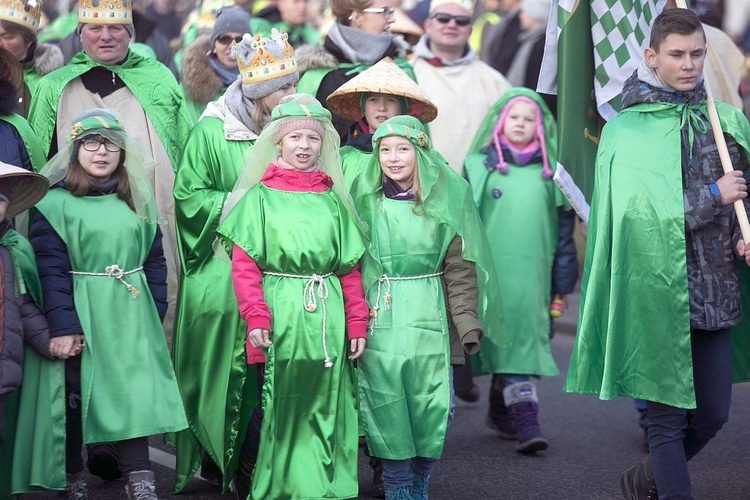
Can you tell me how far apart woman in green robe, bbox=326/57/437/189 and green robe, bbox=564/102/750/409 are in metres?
1.22

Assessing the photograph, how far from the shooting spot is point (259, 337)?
548 centimetres

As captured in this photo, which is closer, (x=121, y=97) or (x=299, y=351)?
(x=299, y=351)

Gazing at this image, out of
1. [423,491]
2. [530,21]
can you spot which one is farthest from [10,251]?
[530,21]

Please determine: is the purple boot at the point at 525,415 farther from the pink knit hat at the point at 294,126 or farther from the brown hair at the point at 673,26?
the brown hair at the point at 673,26

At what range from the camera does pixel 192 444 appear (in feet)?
20.6

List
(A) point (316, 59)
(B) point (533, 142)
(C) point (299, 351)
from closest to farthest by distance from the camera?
(C) point (299, 351), (A) point (316, 59), (B) point (533, 142)

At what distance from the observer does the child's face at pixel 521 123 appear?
7.67 m

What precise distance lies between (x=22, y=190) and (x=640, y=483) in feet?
9.56

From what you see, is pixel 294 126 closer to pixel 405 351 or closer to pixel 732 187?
pixel 405 351

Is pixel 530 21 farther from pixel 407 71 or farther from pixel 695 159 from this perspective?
pixel 695 159

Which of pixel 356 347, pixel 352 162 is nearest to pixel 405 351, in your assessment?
Result: pixel 356 347

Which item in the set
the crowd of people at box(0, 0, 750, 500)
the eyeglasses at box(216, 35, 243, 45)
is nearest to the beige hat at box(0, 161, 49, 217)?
the crowd of people at box(0, 0, 750, 500)

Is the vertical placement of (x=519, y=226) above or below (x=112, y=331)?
above

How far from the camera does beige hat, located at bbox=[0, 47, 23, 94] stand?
20.7ft
